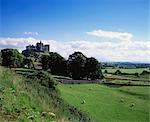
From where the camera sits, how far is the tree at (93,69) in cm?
10812

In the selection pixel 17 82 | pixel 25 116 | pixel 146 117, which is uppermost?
pixel 17 82

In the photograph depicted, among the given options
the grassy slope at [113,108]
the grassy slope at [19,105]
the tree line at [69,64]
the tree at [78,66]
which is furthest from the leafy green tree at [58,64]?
the grassy slope at [19,105]

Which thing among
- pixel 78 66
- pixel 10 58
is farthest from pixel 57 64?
pixel 10 58

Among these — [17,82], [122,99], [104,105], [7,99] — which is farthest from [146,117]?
[7,99]

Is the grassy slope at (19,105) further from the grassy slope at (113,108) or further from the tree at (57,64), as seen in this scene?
the tree at (57,64)

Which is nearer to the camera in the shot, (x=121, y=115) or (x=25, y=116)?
(x=25, y=116)

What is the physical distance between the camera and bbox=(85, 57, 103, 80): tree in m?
108

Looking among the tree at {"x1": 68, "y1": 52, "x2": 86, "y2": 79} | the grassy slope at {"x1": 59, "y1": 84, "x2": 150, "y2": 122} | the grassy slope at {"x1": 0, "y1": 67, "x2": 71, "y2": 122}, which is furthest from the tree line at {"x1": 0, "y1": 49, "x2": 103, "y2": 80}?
the grassy slope at {"x1": 0, "y1": 67, "x2": 71, "y2": 122}

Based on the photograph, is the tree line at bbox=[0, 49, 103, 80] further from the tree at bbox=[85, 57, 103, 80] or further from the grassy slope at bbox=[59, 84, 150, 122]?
the grassy slope at bbox=[59, 84, 150, 122]

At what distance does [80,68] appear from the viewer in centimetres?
10900

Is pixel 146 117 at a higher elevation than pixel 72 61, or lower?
lower

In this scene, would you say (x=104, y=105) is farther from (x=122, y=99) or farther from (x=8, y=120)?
(x=8, y=120)

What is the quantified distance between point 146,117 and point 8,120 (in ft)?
111

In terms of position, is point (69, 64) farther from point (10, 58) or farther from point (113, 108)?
point (113, 108)
